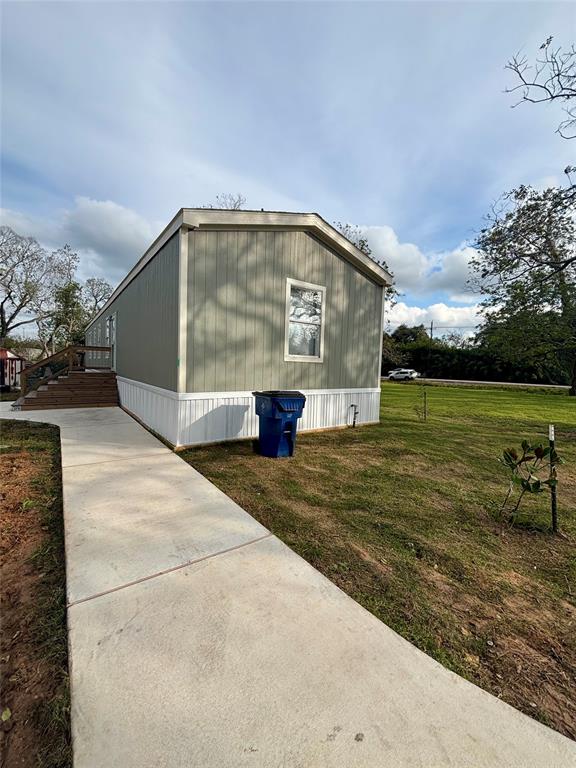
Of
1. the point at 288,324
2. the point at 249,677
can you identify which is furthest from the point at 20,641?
the point at 288,324

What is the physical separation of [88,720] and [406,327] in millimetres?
53513

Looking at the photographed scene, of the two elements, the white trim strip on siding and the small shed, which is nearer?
the white trim strip on siding

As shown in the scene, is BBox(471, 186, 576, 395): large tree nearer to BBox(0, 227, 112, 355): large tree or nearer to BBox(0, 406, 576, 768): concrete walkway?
BBox(0, 406, 576, 768): concrete walkway

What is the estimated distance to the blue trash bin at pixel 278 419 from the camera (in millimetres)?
4746

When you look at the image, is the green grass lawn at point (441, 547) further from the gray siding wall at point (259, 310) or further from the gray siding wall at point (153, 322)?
the gray siding wall at point (153, 322)

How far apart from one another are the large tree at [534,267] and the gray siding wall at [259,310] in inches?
141

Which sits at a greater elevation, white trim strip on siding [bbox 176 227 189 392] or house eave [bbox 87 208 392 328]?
house eave [bbox 87 208 392 328]

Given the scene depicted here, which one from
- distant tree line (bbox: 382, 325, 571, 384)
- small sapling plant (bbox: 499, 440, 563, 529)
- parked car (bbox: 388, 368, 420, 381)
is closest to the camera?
small sapling plant (bbox: 499, 440, 563, 529)

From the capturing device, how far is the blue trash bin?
4746 millimetres

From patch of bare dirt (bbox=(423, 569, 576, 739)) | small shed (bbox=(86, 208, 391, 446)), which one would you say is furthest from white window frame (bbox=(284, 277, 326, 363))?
patch of bare dirt (bbox=(423, 569, 576, 739))

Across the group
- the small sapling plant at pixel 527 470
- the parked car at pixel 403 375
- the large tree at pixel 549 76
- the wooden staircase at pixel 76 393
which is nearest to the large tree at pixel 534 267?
→ the large tree at pixel 549 76

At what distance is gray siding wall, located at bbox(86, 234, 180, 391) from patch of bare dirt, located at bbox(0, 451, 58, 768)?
2783 millimetres

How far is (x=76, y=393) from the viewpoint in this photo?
977 cm

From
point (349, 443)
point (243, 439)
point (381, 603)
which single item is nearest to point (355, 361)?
point (349, 443)
